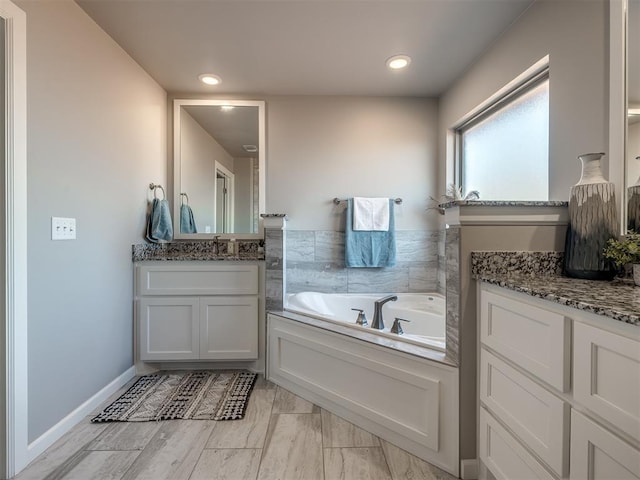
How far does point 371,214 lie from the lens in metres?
2.65

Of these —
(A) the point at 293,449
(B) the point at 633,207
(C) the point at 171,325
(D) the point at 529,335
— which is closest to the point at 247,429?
(A) the point at 293,449

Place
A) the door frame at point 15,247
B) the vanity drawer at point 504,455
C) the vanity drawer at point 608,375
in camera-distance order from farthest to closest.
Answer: the door frame at point 15,247 < the vanity drawer at point 504,455 < the vanity drawer at point 608,375

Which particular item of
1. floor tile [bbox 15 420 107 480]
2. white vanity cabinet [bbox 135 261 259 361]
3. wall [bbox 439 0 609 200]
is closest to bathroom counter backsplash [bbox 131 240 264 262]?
white vanity cabinet [bbox 135 261 259 361]

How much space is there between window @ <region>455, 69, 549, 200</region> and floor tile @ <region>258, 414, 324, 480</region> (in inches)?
70.3

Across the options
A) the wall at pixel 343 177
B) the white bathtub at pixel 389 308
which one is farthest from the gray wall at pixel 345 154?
the white bathtub at pixel 389 308

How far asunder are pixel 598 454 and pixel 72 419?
87.5 inches

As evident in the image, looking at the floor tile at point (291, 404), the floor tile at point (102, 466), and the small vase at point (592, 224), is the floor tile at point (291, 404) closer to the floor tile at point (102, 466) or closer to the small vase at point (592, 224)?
the floor tile at point (102, 466)

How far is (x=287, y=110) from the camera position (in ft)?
8.84

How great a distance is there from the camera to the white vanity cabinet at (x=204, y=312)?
2.23m

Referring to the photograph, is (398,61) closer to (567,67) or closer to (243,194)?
(567,67)

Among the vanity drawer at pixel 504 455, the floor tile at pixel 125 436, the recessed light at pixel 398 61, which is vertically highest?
the recessed light at pixel 398 61

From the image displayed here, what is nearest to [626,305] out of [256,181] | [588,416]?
[588,416]

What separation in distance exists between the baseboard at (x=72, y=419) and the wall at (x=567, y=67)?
2.75m

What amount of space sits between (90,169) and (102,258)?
0.54 meters
